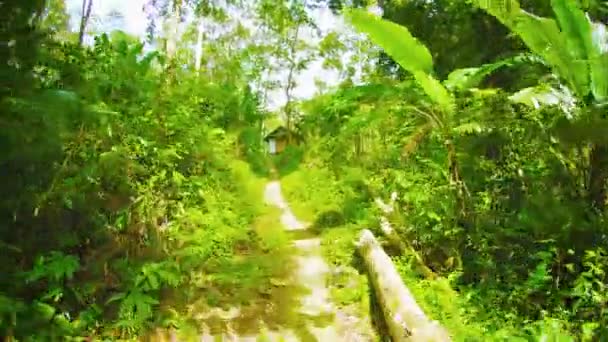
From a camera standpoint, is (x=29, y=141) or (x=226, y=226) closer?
(x=29, y=141)

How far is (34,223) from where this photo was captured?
4.43m

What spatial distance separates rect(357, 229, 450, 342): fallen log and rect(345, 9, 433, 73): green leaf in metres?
2.11

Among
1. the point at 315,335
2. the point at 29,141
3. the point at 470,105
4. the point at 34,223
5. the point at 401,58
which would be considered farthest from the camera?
the point at 470,105

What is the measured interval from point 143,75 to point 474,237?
3.84 m

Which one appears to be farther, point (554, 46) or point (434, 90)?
point (434, 90)

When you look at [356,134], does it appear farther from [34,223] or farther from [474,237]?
[34,223]

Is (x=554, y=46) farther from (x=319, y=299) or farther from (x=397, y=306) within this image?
(x=319, y=299)

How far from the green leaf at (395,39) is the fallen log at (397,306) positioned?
83.1 inches

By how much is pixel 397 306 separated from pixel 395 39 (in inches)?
104

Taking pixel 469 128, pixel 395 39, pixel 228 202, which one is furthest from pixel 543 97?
pixel 228 202

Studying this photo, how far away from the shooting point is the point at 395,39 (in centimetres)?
561

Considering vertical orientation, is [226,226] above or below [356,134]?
Result: below

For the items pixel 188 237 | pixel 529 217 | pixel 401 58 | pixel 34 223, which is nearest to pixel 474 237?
pixel 529 217

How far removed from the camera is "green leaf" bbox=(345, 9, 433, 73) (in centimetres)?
551
